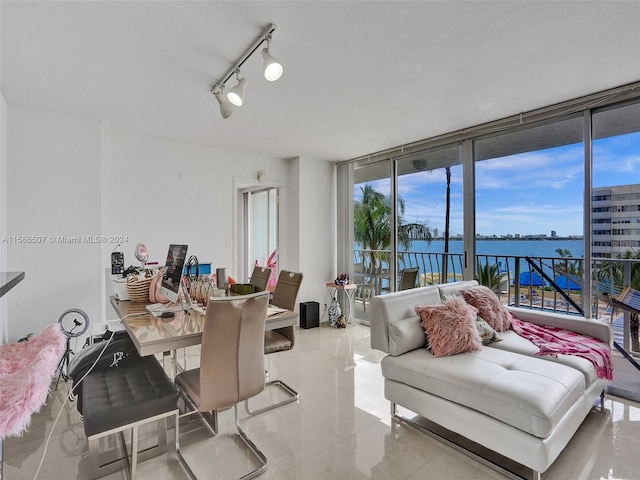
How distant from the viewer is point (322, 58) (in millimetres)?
2148

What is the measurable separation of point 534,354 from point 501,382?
0.68m

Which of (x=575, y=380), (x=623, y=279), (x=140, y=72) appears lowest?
(x=575, y=380)

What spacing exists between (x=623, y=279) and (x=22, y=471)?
485cm

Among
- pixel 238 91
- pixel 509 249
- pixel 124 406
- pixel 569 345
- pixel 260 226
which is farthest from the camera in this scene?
pixel 260 226

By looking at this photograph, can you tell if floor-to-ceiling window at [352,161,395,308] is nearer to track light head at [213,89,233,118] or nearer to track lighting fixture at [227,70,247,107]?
track light head at [213,89,233,118]

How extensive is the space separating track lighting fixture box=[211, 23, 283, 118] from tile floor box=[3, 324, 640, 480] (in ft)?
7.39

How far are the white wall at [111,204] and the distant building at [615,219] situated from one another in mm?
3259

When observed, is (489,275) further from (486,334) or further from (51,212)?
(51,212)

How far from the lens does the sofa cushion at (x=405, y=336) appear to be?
234 cm

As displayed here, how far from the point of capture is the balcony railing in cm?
310

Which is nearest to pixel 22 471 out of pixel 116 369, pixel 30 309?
pixel 116 369

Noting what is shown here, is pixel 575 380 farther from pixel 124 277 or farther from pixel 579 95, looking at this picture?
pixel 124 277

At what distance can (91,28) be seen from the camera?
6.01 feet


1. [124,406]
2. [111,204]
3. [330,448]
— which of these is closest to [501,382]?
[330,448]
